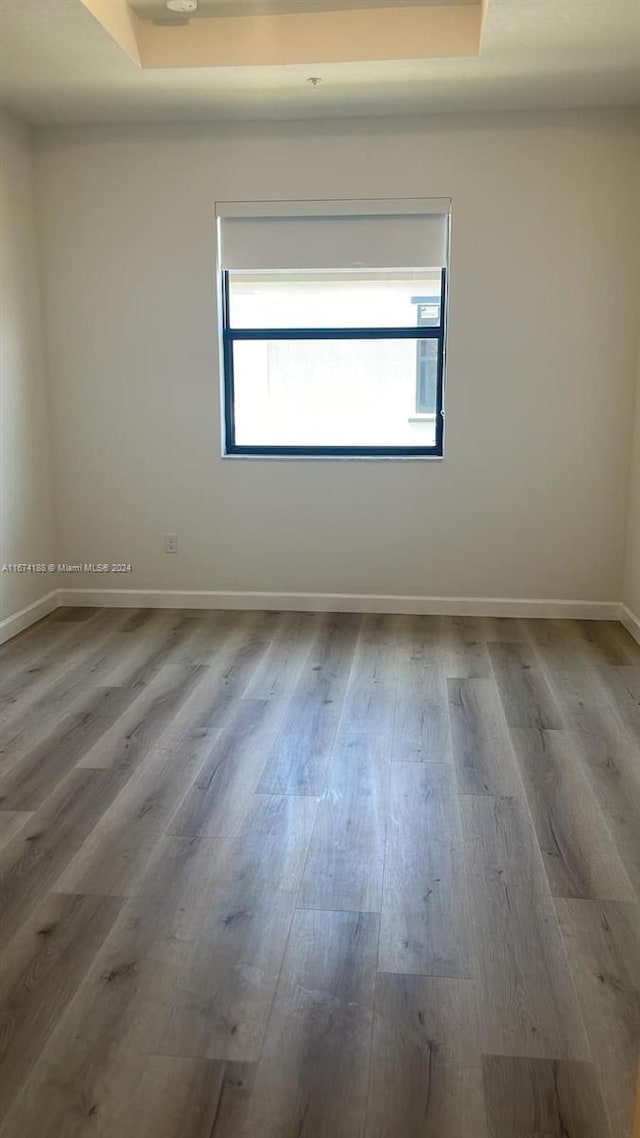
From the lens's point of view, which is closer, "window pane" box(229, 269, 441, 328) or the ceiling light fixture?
the ceiling light fixture

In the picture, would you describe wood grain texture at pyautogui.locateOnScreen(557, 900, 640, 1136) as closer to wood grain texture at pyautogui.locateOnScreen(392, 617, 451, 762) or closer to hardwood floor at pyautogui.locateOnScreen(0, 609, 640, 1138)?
hardwood floor at pyautogui.locateOnScreen(0, 609, 640, 1138)

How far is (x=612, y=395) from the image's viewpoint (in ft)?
15.6

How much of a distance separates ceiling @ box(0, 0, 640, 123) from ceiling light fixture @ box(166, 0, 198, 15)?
0.08m

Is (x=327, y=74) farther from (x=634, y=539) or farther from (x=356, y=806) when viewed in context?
(x=356, y=806)

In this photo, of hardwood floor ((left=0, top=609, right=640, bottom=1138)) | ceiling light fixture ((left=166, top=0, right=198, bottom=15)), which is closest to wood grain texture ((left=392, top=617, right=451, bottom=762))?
hardwood floor ((left=0, top=609, right=640, bottom=1138))

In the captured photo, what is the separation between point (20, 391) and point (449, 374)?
232 cm

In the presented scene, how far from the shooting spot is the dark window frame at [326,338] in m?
4.88

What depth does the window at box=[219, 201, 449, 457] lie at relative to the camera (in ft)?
15.6

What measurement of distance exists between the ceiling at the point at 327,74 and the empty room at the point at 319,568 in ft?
0.08

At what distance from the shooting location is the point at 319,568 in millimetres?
5145

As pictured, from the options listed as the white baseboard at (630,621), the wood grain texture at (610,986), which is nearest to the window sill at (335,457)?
the white baseboard at (630,621)

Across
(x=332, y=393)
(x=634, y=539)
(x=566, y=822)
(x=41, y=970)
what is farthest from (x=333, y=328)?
(x=41, y=970)

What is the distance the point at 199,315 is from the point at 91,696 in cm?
226

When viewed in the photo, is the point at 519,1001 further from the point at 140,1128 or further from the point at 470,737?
the point at 470,737
